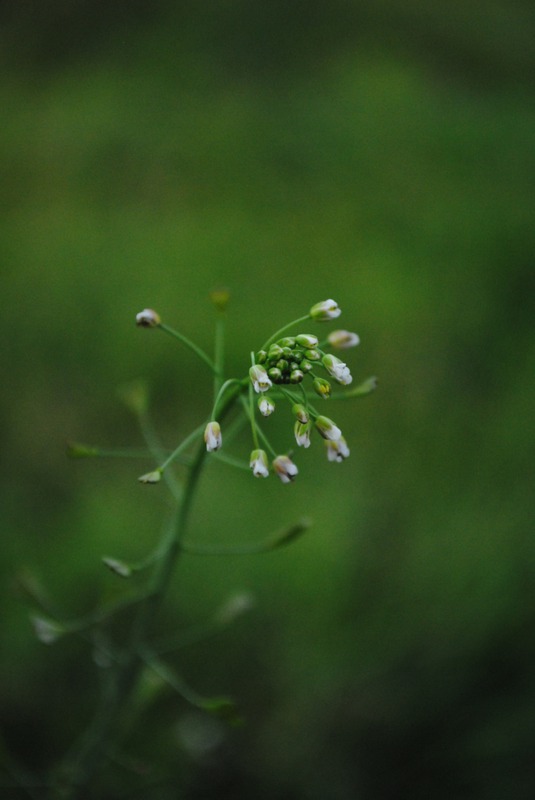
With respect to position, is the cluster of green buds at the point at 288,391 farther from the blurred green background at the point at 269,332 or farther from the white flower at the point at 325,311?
the blurred green background at the point at 269,332

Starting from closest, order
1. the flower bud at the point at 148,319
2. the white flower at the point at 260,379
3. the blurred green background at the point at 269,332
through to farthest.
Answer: the white flower at the point at 260,379 < the flower bud at the point at 148,319 < the blurred green background at the point at 269,332

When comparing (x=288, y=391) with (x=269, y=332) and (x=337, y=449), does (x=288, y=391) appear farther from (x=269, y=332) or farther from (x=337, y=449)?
(x=269, y=332)

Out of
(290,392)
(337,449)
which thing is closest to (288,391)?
(290,392)

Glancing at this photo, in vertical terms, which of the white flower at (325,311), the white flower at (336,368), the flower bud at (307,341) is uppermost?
the white flower at (325,311)

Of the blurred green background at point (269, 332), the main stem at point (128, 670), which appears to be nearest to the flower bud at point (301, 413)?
the main stem at point (128, 670)

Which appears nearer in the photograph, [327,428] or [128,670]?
[327,428]

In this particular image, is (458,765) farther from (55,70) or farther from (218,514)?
(55,70)
